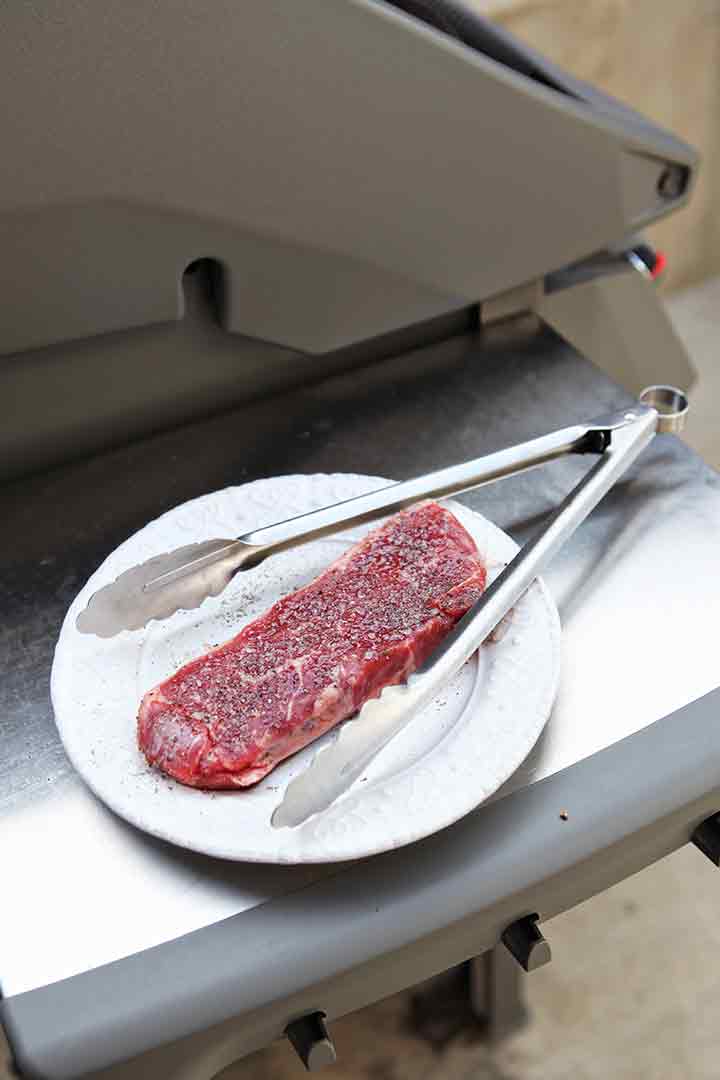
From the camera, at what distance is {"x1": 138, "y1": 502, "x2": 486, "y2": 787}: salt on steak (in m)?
0.65

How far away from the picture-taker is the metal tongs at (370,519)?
2.02ft

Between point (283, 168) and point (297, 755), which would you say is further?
point (283, 168)

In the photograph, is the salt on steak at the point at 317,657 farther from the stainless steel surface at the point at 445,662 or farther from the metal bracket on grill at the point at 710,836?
the metal bracket on grill at the point at 710,836

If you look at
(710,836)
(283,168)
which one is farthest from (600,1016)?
(283,168)

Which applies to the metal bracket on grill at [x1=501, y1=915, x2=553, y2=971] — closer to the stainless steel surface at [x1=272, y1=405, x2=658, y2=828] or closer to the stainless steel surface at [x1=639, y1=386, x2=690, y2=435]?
the stainless steel surface at [x1=272, y1=405, x2=658, y2=828]

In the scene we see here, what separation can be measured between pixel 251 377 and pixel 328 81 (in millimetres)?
229

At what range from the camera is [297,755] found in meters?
0.68

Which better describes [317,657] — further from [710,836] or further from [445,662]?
[710,836]

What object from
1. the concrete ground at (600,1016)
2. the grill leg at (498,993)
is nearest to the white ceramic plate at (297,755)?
the grill leg at (498,993)

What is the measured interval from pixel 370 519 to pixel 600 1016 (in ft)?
2.40

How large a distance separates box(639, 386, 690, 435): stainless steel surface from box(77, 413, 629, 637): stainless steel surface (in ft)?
0.20

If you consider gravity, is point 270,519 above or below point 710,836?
above

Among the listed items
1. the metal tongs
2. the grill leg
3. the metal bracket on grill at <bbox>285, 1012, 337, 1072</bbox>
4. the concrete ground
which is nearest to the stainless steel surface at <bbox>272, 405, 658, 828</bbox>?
the metal tongs

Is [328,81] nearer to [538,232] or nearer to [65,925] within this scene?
[538,232]
